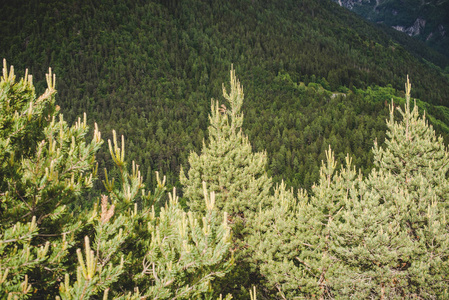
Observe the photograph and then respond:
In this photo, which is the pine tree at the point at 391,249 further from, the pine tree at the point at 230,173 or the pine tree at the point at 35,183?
the pine tree at the point at 35,183

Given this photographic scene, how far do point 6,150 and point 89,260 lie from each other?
246 cm

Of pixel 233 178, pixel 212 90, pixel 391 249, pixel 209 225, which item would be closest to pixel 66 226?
pixel 209 225

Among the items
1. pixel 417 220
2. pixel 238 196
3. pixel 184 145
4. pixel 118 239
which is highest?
pixel 118 239

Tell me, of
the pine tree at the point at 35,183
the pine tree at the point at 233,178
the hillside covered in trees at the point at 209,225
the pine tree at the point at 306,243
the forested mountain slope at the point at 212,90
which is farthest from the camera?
the forested mountain slope at the point at 212,90

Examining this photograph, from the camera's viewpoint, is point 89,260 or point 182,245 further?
point 182,245

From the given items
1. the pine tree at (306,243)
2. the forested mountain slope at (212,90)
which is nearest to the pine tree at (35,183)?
the pine tree at (306,243)

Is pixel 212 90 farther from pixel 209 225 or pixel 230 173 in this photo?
pixel 209 225

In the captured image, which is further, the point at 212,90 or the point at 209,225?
the point at 212,90

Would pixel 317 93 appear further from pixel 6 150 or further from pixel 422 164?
pixel 6 150

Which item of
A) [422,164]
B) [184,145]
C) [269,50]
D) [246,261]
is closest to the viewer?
[246,261]

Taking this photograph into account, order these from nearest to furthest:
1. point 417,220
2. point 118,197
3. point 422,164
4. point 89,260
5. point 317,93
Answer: point 89,260, point 118,197, point 417,220, point 422,164, point 317,93

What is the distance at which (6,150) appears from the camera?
14.6 ft

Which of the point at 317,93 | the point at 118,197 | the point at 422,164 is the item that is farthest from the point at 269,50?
the point at 118,197

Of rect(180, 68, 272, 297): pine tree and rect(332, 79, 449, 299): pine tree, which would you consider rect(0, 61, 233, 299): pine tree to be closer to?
rect(332, 79, 449, 299): pine tree
